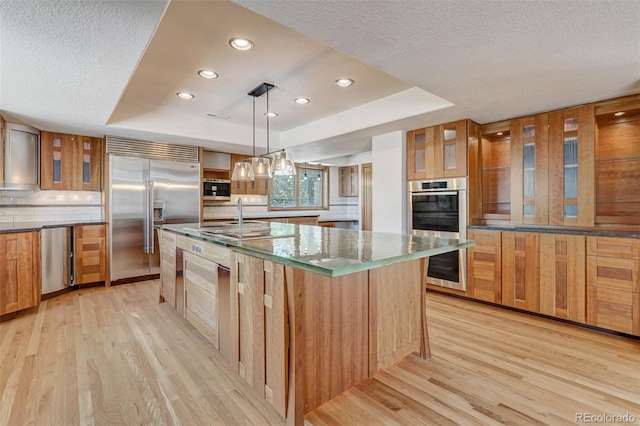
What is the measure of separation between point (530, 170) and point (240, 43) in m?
3.31

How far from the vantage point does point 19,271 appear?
3.20m

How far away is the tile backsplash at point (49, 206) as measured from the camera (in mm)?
4082

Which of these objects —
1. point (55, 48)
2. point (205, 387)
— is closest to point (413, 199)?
point (205, 387)

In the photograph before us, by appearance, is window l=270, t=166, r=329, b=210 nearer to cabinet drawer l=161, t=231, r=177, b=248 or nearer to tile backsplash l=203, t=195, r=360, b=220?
tile backsplash l=203, t=195, r=360, b=220

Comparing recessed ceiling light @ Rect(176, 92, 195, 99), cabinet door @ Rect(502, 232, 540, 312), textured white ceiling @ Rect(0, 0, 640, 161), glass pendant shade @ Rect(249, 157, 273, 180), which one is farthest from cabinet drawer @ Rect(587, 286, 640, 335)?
recessed ceiling light @ Rect(176, 92, 195, 99)

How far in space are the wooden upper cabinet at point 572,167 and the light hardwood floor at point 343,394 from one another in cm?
112

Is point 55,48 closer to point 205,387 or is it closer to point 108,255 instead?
point 205,387

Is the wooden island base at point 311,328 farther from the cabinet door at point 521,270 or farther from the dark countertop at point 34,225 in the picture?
the dark countertop at point 34,225

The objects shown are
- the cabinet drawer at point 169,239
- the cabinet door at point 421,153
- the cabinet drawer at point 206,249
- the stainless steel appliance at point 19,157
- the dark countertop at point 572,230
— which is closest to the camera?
the cabinet drawer at point 206,249

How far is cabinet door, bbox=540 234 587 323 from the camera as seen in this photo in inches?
116

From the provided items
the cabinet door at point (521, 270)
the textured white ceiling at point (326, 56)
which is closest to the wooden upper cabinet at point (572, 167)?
the textured white ceiling at point (326, 56)

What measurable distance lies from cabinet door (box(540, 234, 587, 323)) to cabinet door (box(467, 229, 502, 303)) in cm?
41

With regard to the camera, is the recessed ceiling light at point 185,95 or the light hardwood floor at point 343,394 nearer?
the light hardwood floor at point 343,394

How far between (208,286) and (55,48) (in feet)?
6.26
